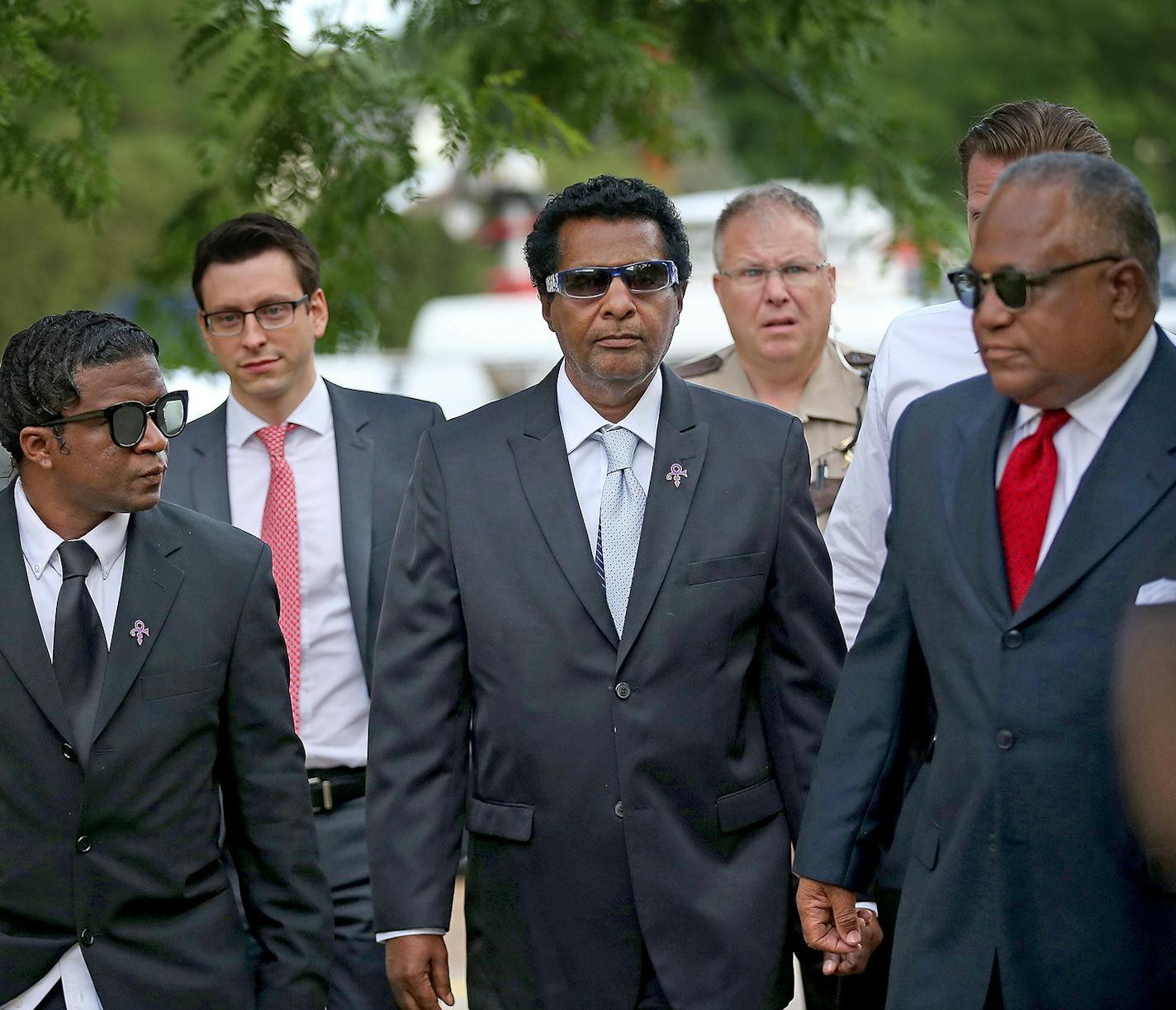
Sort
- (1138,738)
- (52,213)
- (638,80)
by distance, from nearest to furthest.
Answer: (1138,738)
(638,80)
(52,213)

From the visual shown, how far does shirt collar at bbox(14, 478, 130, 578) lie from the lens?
408 centimetres

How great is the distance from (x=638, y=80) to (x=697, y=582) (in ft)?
13.1

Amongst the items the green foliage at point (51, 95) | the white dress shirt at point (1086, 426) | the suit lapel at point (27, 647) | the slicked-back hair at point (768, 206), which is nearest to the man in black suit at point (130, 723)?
the suit lapel at point (27, 647)

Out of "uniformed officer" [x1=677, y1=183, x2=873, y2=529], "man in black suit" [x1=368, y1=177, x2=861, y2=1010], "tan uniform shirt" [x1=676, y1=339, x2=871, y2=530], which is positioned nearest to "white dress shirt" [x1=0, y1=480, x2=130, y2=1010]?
"man in black suit" [x1=368, y1=177, x2=861, y2=1010]

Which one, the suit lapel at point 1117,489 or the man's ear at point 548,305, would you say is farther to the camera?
the man's ear at point 548,305

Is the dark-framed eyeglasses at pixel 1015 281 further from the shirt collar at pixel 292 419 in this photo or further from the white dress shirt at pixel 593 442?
the shirt collar at pixel 292 419

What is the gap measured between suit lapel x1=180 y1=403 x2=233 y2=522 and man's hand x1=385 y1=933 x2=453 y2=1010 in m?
1.67

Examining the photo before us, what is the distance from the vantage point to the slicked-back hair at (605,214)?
4.48 meters

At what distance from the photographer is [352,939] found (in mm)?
5270

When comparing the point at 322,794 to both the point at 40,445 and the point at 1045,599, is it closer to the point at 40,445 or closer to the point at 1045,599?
the point at 40,445

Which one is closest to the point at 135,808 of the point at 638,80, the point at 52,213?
the point at 638,80

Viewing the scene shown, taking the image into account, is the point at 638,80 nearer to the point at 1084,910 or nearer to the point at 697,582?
the point at 697,582

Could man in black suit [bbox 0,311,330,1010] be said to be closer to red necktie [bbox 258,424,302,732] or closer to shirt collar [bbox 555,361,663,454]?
shirt collar [bbox 555,361,663,454]

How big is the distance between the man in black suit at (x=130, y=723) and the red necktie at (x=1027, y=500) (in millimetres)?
1751
